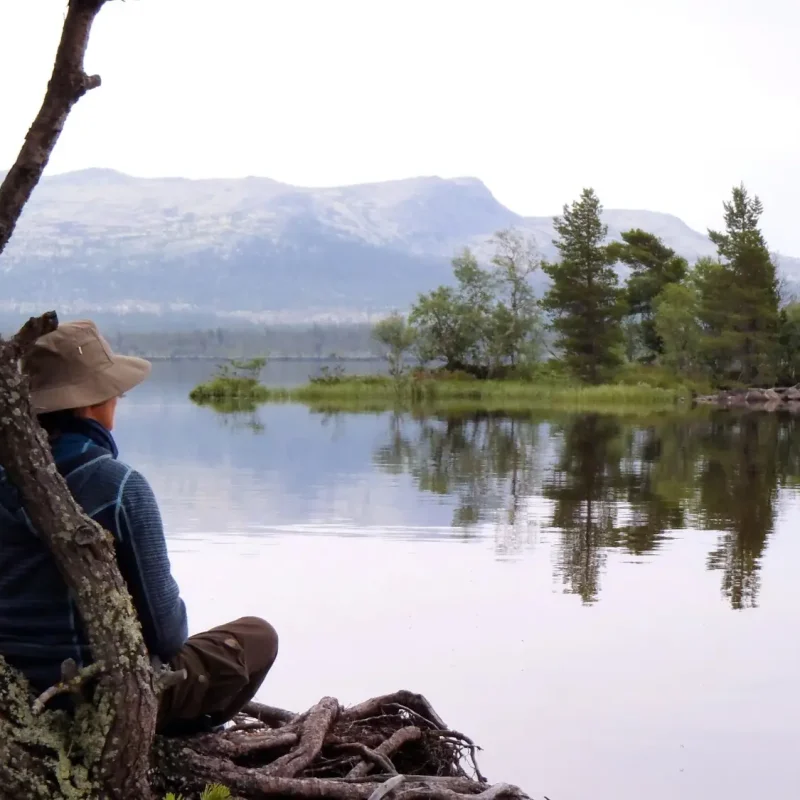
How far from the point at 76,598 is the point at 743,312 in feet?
141

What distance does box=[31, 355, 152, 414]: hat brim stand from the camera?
8.66 ft

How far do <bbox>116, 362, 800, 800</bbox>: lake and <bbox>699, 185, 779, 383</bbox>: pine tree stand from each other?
2820 cm

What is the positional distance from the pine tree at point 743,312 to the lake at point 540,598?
2820 centimetres

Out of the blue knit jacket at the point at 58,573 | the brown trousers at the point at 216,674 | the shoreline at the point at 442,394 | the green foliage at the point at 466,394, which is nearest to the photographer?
the blue knit jacket at the point at 58,573

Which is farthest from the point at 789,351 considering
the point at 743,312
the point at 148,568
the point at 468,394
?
the point at 148,568

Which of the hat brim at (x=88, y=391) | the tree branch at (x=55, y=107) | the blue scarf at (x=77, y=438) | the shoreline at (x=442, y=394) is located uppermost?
the tree branch at (x=55, y=107)

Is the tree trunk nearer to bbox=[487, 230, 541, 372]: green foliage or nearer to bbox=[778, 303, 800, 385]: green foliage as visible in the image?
bbox=[778, 303, 800, 385]: green foliage

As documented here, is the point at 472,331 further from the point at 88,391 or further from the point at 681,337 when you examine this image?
the point at 88,391

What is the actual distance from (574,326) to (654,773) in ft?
141

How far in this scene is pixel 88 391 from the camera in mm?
2666

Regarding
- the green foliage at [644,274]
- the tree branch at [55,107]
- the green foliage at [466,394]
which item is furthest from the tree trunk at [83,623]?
the green foliage at [644,274]

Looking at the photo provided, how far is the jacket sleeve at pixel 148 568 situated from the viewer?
2592 mm

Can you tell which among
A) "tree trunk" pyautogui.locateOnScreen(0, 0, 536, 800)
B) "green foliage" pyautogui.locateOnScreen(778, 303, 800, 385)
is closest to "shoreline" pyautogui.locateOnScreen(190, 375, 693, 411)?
"green foliage" pyautogui.locateOnScreen(778, 303, 800, 385)

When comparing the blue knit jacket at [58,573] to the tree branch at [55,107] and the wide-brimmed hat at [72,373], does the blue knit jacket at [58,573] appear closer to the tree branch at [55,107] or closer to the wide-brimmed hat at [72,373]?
the wide-brimmed hat at [72,373]
